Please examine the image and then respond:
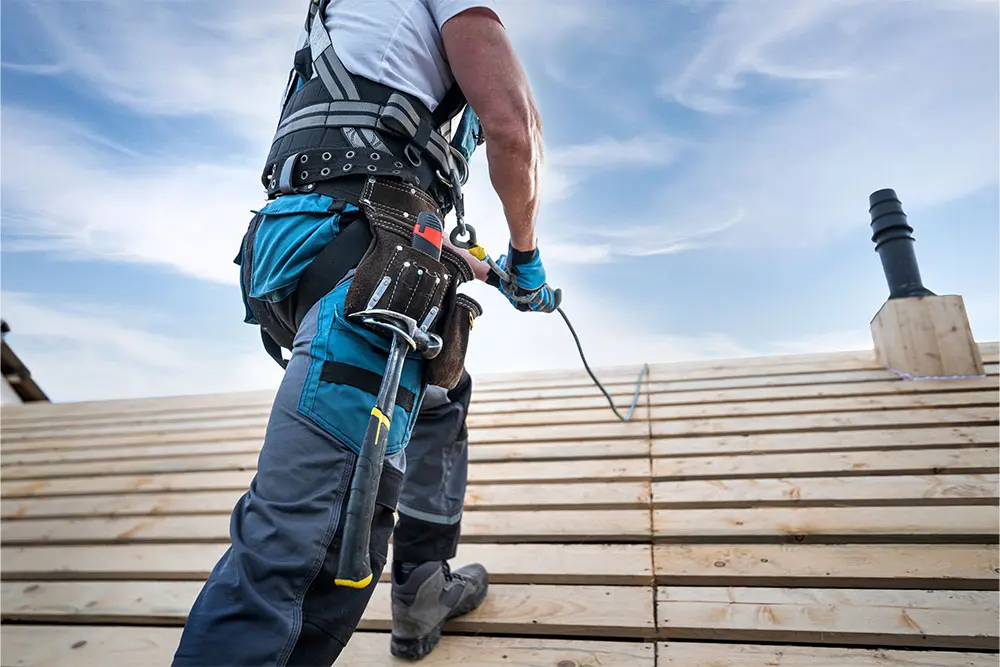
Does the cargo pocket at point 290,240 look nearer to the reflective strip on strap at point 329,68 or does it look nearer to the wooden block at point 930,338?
the reflective strip on strap at point 329,68

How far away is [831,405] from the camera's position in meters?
2.61

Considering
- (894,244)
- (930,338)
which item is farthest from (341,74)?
(894,244)

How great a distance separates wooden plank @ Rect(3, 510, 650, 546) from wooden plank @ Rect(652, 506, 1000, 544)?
122 millimetres

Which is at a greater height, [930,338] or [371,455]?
[930,338]

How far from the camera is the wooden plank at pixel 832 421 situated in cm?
228

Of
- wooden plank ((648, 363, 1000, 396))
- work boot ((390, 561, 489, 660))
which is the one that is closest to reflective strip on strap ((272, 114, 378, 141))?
work boot ((390, 561, 489, 660))

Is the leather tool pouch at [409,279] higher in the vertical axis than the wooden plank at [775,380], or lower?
lower

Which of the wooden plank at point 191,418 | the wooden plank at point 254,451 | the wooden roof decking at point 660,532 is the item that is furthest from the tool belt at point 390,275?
the wooden plank at point 191,418

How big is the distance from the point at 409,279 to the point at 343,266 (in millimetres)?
122

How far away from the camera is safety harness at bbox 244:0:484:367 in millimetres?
1045

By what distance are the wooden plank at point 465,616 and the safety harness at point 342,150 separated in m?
0.83

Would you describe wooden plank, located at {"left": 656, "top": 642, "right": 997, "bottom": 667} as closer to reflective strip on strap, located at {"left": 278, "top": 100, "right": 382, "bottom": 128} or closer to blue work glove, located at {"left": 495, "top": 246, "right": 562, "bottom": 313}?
→ blue work glove, located at {"left": 495, "top": 246, "right": 562, "bottom": 313}

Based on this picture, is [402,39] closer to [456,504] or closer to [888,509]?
[456,504]

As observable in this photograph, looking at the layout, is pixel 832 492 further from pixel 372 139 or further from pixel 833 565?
pixel 372 139
